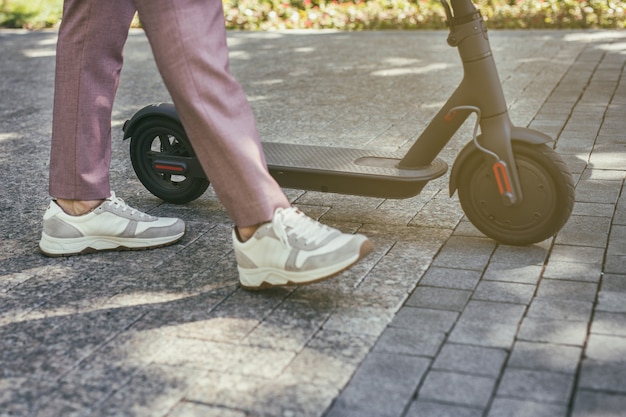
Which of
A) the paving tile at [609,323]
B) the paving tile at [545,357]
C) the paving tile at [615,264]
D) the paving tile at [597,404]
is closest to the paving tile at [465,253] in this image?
Answer: the paving tile at [615,264]

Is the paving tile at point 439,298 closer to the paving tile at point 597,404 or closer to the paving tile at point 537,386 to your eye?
the paving tile at point 537,386

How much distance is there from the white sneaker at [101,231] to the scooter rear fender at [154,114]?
0.48 m

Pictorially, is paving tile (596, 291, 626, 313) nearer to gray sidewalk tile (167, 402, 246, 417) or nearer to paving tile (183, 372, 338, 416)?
paving tile (183, 372, 338, 416)

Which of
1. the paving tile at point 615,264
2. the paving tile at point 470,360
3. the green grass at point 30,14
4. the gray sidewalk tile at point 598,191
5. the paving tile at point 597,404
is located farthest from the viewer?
the green grass at point 30,14

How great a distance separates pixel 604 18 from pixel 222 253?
20.2 feet

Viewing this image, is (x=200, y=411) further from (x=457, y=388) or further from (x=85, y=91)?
(x=85, y=91)

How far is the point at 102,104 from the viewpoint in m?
3.16

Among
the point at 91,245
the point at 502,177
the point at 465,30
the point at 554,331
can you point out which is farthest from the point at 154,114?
the point at 554,331

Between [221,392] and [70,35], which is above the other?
[70,35]

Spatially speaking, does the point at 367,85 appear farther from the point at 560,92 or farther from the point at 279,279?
the point at 279,279

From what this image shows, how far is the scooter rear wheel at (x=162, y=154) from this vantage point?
3688mm

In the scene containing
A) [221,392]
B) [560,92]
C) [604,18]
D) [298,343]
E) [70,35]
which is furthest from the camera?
[604,18]

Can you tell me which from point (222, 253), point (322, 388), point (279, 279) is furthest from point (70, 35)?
point (322, 388)

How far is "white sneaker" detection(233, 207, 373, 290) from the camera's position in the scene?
2.70 metres
